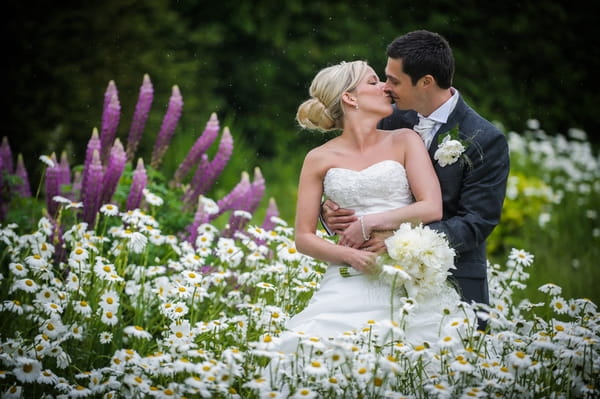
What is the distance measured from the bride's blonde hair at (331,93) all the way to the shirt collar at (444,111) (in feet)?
1.38

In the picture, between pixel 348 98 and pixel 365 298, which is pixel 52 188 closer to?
pixel 348 98

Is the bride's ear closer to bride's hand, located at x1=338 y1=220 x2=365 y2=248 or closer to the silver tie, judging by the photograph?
the silver tie

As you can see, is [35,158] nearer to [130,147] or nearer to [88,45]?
[88,45]

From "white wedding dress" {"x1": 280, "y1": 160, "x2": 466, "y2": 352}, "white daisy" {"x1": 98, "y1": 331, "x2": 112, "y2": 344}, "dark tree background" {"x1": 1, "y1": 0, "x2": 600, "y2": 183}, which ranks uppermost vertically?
"dark tree background" {"x1": 1, "y1": 0, "x2": 600, "y2": 183}

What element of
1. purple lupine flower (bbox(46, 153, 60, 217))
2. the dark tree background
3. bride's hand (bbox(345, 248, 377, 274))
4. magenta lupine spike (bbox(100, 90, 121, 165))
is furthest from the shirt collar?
the dark tree background

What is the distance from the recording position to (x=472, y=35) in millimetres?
9133

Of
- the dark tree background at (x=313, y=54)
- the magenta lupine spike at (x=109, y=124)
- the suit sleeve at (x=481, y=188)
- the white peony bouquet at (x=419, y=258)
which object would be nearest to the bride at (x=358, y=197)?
the white peony bouquet at (x=419, y=258)

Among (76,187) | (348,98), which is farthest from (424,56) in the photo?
(76,187)

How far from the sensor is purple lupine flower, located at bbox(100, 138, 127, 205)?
14.4ft

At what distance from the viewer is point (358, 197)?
11.4ft

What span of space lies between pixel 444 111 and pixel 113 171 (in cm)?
198

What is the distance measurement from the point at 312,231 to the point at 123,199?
1.75 metres

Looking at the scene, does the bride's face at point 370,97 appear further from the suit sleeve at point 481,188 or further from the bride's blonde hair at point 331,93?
the suit sleeve at point 481,188

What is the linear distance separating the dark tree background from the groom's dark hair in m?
4.19
